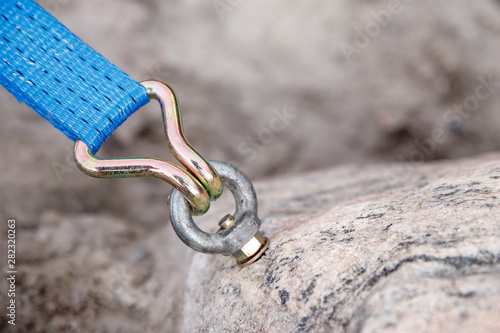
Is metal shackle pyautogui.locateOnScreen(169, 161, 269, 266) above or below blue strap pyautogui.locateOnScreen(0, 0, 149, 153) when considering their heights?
below

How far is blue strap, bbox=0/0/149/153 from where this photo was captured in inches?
46.9

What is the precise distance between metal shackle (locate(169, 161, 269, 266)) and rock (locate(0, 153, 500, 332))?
6 centimetres

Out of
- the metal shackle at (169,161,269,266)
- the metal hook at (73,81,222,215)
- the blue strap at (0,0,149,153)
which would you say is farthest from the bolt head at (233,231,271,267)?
the blue strap at (0,0,149,153)

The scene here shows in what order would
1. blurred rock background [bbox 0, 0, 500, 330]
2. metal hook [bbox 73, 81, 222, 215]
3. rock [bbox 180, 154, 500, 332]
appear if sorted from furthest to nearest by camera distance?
blurred rock background [bbox 0, 0, 500, 330]
metal hook [bbox 73, 81, 222, 215]
rock [bbox 180, 154, 500, 332]

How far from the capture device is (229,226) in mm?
1142

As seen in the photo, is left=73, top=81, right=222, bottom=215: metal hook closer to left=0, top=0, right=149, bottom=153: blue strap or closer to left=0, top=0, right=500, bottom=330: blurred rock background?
left=0, top=0, right=149, bottom=153: blue strap

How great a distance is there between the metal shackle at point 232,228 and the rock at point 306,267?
0.20ft

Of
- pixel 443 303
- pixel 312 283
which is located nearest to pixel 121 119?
pixel 312 283

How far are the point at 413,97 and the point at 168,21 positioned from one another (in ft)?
4.62

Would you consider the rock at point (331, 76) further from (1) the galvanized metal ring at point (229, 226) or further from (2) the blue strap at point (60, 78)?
(1) the galvanized metal ring at point (229, 226)

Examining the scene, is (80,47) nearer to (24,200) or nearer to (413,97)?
(24,200)

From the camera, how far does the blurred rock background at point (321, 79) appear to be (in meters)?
2.28

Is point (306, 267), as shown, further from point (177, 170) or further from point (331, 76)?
point (331, 76)

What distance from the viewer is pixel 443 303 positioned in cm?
81
